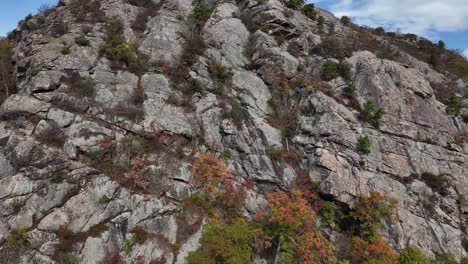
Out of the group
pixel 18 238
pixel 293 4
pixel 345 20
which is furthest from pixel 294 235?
pixel 345 20

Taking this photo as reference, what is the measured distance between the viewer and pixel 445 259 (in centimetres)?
2106

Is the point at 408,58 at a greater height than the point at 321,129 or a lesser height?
greater

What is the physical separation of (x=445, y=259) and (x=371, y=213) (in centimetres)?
628

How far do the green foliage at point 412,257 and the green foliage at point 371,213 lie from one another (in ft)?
6.56

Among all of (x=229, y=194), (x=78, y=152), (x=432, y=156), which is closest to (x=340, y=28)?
(x=432, y=156)

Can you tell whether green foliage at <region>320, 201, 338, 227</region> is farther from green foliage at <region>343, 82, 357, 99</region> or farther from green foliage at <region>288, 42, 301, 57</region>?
green foliage at <region>288, 42, 301, 57</region>

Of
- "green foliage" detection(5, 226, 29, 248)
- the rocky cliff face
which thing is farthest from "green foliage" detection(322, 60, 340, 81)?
"green foliage" detection(5, 226, 29, 248)

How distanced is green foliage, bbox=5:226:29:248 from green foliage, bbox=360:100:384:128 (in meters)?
27.0

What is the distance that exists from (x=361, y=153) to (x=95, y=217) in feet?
68.2

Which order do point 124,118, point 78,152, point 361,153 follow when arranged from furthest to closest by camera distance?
point 361,153 < point 124,118 < point 78,152

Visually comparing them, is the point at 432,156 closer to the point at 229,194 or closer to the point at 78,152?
the point at 229,194

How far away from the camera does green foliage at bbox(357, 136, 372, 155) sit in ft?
80.6

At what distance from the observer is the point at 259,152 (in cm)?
2414

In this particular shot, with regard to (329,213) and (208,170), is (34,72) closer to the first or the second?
(208,170)
